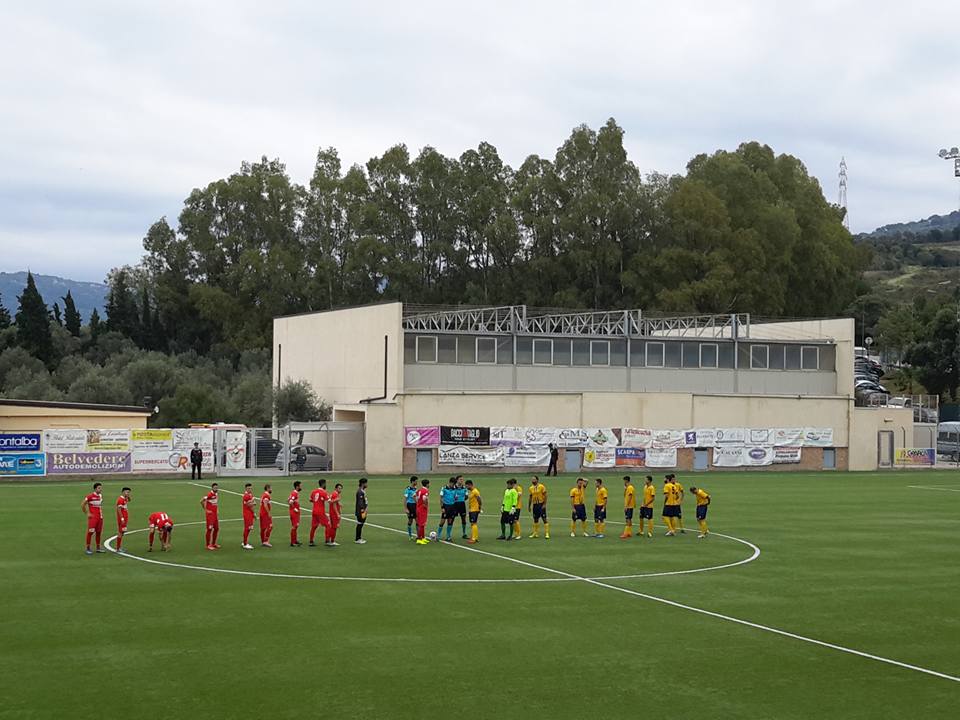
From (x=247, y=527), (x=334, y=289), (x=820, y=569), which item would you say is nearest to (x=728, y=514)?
(x=820, y=569)

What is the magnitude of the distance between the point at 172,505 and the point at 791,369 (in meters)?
47.3

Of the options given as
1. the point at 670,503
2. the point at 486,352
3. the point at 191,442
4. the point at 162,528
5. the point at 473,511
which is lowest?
the point at 162,528

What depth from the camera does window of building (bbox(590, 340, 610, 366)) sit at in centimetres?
7062

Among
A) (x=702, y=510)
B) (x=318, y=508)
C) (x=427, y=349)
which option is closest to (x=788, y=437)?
(x=427, y=349)

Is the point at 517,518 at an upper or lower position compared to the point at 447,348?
lower

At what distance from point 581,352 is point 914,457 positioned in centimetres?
2522

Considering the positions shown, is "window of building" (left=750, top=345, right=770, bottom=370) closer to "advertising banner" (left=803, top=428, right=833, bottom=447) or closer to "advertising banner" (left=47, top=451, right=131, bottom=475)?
"advertising banner" (left=803, top=428, right=833, bottom=447)

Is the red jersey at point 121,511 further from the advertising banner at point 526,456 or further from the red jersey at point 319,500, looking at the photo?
the advertising banner at point 526,456

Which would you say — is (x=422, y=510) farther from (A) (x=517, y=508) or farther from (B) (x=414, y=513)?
(A) (x=517, y=508)

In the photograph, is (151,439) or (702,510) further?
(151,439)

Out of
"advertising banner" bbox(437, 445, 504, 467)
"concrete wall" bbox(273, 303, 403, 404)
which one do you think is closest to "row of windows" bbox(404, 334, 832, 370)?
"concrete wall" bbox(273, 303, 403, 404)

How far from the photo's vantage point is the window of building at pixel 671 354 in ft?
238

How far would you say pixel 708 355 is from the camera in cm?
7388

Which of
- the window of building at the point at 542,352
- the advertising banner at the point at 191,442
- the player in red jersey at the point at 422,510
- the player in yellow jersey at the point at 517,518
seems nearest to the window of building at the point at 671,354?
the window of building at the point at 542,352
